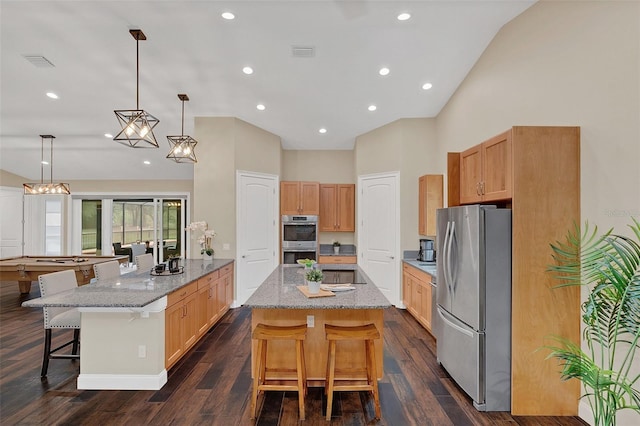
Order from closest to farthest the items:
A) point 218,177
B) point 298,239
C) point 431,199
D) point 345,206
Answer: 1. point 431,199
2. point 218,177
3. point 298,239
4. point 345,206

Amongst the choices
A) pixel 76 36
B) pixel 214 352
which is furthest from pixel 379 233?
pixel 76 36

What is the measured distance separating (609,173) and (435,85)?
2678 mm

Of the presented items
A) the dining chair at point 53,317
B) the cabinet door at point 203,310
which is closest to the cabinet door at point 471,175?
the cabinet door at point 203,310

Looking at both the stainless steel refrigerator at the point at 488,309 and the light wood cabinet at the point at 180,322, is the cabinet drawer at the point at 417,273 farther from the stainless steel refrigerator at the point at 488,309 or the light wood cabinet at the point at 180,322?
the light wood cabinet at the point at 180,322

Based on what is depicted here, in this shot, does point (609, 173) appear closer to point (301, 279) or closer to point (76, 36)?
point (301, 279)

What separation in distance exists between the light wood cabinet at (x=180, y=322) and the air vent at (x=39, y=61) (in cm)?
337

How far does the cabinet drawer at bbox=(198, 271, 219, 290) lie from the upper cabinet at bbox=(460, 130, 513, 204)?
3.41m

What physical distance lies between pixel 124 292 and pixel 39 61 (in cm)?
328

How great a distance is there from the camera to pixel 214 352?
140 inches

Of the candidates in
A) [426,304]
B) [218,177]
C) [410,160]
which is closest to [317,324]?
[426,304]

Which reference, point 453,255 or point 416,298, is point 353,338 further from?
point 416,298

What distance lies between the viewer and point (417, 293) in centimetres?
450

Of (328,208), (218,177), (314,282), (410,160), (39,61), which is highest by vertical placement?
(39,61)

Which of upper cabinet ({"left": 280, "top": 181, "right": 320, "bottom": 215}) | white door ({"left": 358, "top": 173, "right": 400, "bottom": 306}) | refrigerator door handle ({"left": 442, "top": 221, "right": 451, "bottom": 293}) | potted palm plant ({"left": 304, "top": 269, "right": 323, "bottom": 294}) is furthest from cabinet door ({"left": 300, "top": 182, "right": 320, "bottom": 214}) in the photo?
potted palm plant ({"left": 304, "top": 269, "right": 323, "bottom": 294})
